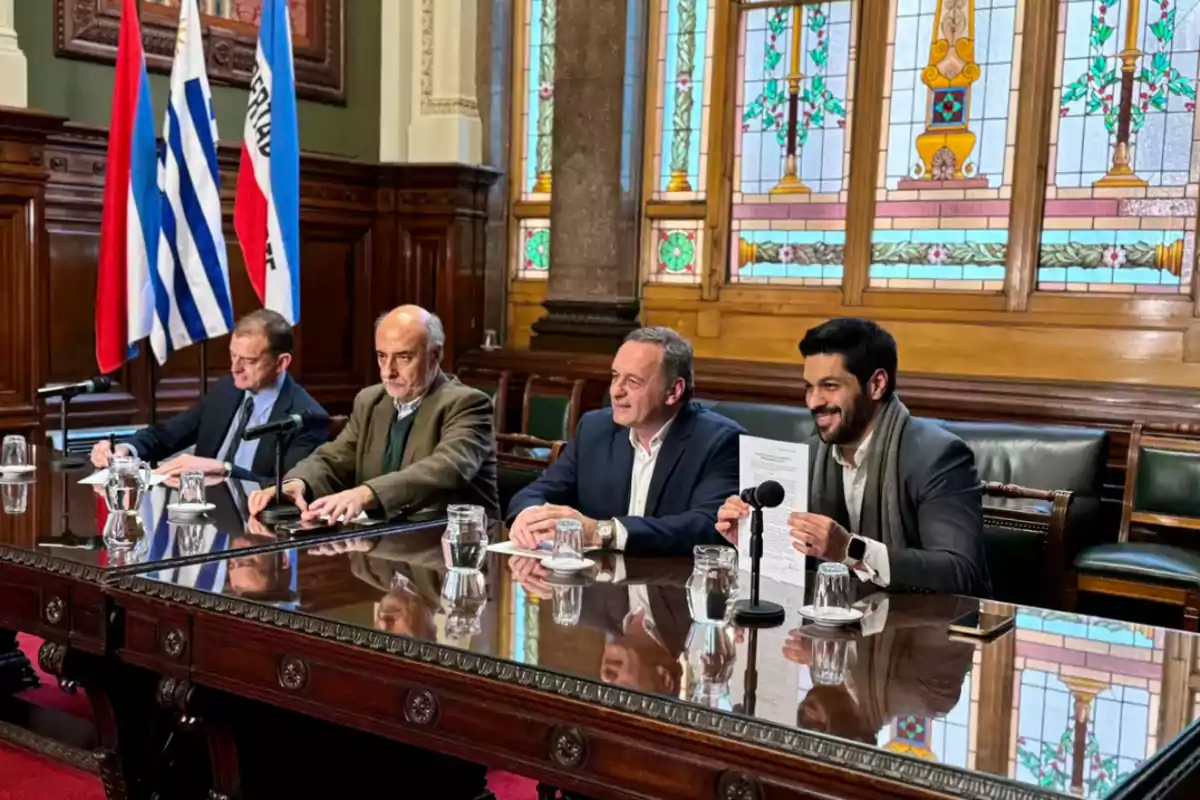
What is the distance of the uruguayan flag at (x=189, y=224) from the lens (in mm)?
4809

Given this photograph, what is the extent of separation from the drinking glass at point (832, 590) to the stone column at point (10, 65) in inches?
168

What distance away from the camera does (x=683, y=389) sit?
9.78 feet

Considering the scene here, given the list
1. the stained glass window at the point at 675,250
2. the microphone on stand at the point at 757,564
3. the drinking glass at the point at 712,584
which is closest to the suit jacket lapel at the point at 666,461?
the microphone on stand at the point at 757,564

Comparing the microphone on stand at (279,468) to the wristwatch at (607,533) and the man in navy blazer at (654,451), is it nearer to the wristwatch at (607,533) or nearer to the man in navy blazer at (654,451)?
the man in navy blazer at (654,451)

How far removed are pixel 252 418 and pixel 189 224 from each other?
138cm

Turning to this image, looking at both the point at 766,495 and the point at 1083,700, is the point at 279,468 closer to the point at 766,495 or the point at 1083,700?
the point at 766,495

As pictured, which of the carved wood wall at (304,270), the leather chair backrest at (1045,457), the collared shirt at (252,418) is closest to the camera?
the collared shirt at (252,418)

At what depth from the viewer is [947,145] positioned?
5.76m

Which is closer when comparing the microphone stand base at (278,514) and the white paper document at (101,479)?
the microphone stand base at (278,514)

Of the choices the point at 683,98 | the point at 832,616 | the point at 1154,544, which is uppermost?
the point at 683,98

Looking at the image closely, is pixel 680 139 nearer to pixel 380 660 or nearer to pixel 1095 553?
pixel 1095 553

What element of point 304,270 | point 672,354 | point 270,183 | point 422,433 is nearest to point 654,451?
point 672,354

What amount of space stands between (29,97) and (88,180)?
41 cm

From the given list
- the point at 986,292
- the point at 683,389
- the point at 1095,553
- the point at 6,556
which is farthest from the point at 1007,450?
the point at 6,556
